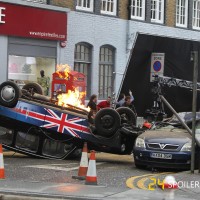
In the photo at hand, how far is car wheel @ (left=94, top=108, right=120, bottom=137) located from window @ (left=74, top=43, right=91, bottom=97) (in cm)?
1026

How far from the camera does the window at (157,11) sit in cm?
2828

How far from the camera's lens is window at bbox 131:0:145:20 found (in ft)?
89.1

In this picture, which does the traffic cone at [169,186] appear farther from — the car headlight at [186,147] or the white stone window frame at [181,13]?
the white stone window frame at [181,13]

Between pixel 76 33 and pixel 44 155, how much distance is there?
1002 centimetres

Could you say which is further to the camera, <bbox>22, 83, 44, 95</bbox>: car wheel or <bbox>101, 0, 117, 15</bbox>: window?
<bbox>101, 0, 117, 15</bbox>: window

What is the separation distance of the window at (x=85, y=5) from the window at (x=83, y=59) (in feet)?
4.91

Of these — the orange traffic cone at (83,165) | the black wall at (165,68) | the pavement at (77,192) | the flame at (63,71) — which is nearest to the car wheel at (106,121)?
the orange traffic cone at (83,165)

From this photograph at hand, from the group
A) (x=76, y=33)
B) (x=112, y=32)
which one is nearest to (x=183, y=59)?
(x=112, y=32)

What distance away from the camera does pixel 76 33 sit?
24109 mm

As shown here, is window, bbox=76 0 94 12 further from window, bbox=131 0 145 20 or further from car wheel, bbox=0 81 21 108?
car wheel, bbox=0 81 21 108

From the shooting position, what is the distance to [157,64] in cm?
2598

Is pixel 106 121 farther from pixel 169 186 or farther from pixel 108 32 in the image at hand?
pixel 108 32

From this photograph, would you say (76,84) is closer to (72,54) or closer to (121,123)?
(72,54)

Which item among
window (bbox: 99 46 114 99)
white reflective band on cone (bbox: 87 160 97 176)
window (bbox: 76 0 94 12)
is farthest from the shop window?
white reflective band on cone (bbox: 87 160 97 176)
